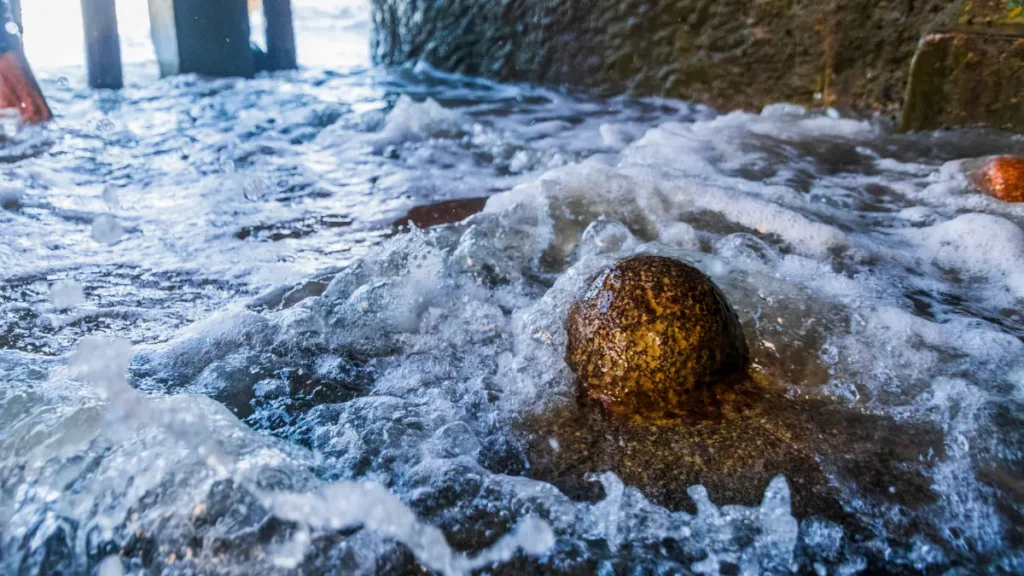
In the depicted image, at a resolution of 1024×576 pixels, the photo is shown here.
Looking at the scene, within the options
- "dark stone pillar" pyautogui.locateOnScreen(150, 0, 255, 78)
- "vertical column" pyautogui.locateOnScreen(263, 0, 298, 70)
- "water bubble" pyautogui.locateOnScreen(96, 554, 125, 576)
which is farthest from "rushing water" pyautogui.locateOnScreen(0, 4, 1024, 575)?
"vertical column" pyautogui.locateOnScreen(263, 0, 298, 70)

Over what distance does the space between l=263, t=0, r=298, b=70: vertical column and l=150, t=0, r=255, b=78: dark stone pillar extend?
1.91 ft

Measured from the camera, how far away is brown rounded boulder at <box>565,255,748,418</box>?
6.57ft

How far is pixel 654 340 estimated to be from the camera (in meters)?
2.00

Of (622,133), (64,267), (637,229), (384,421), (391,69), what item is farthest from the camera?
(391,69)

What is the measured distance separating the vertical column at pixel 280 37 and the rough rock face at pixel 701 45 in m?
1.66

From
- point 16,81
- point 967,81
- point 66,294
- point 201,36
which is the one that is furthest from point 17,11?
point 967,81

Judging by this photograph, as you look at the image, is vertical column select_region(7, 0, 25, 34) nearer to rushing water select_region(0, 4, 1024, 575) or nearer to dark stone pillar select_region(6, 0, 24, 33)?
dark stone pillar select_region(6, 0, 24, 33)

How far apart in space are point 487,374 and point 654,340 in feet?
1.70

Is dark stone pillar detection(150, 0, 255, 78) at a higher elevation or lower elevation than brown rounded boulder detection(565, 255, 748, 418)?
higher

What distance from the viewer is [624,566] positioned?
1553 mm

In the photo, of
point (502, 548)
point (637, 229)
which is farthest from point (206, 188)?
point (502, 548)

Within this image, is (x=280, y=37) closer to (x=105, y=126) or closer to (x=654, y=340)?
(x=105, y=126)

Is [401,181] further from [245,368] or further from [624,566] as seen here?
[624,566]

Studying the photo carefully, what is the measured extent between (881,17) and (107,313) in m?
4.78
